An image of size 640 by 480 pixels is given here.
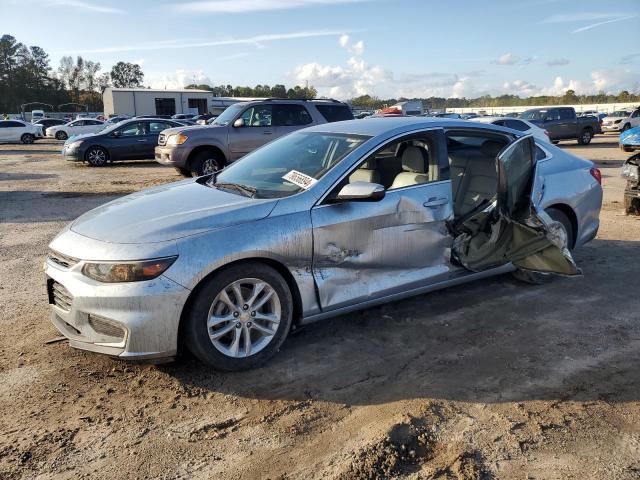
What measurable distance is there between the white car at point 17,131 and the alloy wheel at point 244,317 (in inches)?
1367

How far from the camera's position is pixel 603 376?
3469mm

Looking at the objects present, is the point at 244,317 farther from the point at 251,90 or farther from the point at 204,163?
the point at 251,90

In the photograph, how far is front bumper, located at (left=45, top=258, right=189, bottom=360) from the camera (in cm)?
317

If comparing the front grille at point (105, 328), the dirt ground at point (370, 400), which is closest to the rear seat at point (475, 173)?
the dirt ground at point (370, 400)

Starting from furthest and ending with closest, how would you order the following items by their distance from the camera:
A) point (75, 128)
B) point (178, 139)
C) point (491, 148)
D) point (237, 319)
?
1. point (75, 128)
2. point (178, 139)
3. point (491, 148)
4. point (237, 319)

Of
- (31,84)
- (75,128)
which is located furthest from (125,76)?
(75,128)

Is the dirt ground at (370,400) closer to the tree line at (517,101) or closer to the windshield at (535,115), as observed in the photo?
the windshield at (535,115)

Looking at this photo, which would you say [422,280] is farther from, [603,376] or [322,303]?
[603,376]

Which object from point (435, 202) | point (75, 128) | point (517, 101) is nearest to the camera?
point (435, 202)

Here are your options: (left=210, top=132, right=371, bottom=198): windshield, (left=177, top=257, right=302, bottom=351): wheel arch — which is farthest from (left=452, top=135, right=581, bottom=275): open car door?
(left=177, top=257, right=302, bottom=351): wheel arch

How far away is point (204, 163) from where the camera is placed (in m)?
12.6

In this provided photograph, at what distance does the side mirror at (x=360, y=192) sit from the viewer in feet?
12.2

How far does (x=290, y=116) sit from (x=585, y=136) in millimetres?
18031

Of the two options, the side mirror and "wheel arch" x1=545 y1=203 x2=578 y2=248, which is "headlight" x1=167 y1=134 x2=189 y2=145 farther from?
the side mirror
